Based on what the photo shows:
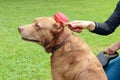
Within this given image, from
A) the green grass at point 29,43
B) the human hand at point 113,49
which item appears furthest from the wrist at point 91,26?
the green grass at point 29,43

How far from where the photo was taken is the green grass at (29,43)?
718 cm

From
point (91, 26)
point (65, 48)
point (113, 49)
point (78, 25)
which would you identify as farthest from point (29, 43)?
point (65, 48)

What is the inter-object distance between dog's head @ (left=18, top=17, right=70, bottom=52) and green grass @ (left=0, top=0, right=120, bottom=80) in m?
2.61

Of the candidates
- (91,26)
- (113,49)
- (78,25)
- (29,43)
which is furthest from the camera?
(29,43)

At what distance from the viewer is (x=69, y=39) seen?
4211 mm

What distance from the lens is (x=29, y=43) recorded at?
941cm

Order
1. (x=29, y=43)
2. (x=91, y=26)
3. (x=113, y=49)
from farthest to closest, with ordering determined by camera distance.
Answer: (x=29, y=43)
(x=113, y=49)
(x=91, y=26)

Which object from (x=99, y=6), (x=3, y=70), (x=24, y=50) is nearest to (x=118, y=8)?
(x=3, y=70)

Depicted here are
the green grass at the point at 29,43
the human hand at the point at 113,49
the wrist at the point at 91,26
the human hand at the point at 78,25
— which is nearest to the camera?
the human hand at the point at 78,25

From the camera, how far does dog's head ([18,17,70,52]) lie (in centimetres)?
415

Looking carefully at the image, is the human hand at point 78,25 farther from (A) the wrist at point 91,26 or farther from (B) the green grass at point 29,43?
(B) the green grass at point 29,43

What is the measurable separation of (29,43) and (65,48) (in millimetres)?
5253

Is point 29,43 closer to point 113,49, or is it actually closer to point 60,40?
point 113,49

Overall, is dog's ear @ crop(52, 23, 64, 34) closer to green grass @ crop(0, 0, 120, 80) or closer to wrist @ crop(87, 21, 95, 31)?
wrist @ crop(87, 21, 95, 31)
